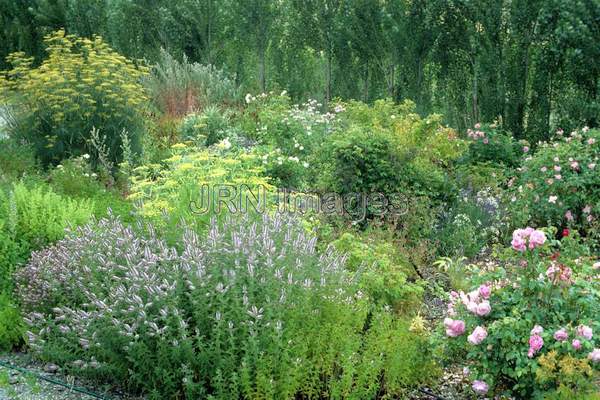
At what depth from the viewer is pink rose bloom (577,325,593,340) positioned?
11.6 ft

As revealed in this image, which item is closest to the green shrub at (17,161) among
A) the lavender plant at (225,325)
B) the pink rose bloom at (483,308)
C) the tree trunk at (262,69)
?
the lavender plant at (225,325)

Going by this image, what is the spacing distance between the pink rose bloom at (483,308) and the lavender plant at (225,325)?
50cm

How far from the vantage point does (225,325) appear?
3826 mm

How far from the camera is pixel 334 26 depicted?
14352 millimetres

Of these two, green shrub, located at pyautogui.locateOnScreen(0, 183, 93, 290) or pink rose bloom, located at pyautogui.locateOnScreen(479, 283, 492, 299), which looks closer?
pink rose bloom, located at pyautogui.locateOnScreen(479, 283, 492, 299)

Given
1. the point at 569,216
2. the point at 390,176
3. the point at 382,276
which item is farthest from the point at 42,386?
the point at 569,216

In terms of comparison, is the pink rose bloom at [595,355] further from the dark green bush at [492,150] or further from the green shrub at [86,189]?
the dark green bush at [492,150]

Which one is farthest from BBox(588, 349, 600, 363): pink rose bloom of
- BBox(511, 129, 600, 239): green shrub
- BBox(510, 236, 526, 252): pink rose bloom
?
BBox(511, 129, 600, 239): green shrub

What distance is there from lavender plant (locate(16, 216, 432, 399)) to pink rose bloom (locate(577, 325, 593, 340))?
3.00 feet

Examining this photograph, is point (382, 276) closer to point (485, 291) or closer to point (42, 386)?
point (485, 291)

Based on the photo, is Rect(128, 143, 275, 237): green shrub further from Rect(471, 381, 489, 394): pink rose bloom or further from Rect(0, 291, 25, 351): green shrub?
Rect(471, 381, 489, 394): pink rose bloom

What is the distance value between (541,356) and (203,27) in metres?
14.1

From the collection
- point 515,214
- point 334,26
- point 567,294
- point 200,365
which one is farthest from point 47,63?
point 567,294

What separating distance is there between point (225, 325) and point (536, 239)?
1.74m
